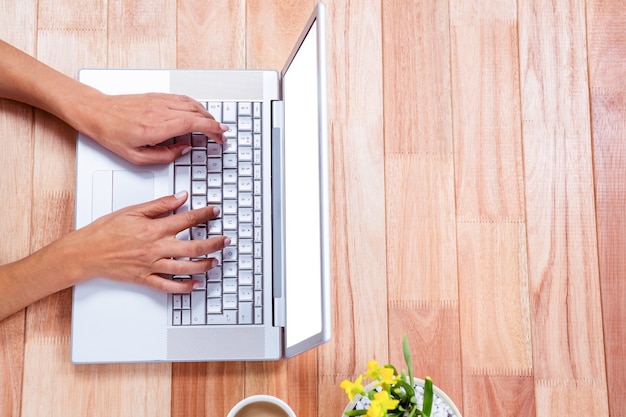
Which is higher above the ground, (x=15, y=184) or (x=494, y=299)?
(x=15, y=184)

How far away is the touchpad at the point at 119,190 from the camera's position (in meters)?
0.86

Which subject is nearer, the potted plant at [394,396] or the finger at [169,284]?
the potted plant at [394,396]

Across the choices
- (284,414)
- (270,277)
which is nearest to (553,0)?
(270,277)

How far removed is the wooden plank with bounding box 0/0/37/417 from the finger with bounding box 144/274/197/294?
232 millimetres

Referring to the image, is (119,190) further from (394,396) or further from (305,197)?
(394,396)

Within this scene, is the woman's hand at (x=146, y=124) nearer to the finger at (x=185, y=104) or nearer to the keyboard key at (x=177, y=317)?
the finger at (x=185, y=104)

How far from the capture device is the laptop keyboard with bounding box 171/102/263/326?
2.75ft

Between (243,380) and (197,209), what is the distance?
0.91 ft

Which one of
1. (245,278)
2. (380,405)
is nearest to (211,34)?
(245,278)

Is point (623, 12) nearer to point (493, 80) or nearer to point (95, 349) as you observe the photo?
point (493, 80)

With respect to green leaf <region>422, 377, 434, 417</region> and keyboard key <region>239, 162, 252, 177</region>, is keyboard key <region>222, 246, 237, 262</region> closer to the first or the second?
keyboard key <region>239, 162, 252, 177</region>

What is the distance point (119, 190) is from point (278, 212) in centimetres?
24

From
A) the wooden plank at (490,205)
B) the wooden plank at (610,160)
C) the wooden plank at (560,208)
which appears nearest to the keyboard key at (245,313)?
the wooden plank at (490,205)

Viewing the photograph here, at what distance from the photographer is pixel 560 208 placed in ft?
3.14
